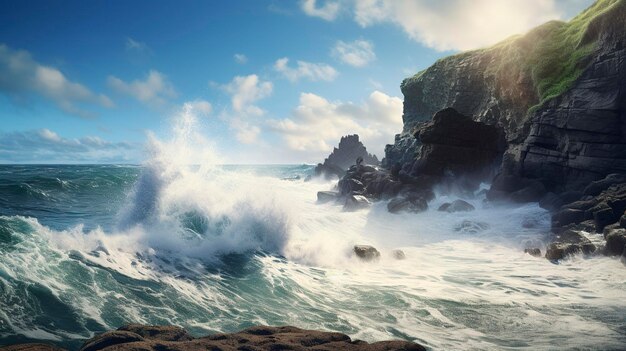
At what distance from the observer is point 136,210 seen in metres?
14.0

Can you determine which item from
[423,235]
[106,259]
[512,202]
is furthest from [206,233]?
[512,202]

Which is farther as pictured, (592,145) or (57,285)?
(592,145)

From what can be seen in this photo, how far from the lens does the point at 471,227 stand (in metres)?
22.4

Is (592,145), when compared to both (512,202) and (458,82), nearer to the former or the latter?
(512,202)

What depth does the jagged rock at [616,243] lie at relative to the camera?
44.9ft

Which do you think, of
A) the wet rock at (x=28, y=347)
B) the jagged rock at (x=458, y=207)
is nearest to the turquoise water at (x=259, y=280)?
the wet rock at (x=28, y=347)

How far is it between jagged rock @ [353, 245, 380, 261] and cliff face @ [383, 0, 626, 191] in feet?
54.5

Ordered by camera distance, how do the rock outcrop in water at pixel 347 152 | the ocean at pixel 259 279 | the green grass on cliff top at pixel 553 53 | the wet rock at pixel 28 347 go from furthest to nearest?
the rock outcrop in water at pixel 347 152 < the green grass on cliff top at pixel 553 53 < the ocean at pixel 259 279 < the wet rock at pixel 28 347

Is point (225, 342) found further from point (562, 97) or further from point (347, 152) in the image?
point (347, 152)

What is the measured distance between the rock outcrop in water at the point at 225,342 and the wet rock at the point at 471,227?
59.3ft

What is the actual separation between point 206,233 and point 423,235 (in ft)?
43.2

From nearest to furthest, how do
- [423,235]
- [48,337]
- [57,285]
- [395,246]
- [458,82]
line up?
1. [48,337]
2. [57,285]
3. [395,246]
4. [423,235]
5. [458,82]

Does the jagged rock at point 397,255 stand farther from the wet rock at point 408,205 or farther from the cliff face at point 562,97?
the cliff face at point 562,97

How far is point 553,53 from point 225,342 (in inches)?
1449
